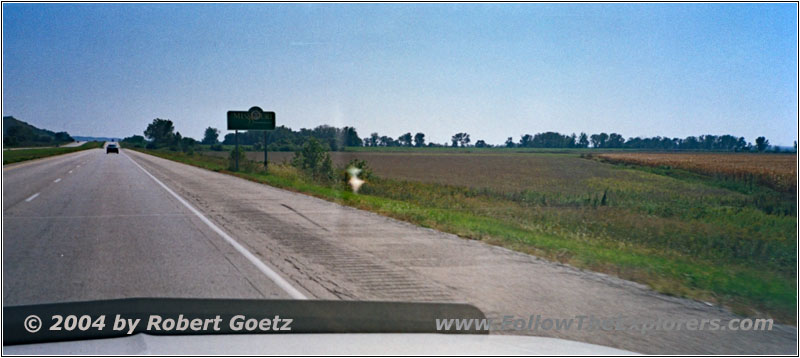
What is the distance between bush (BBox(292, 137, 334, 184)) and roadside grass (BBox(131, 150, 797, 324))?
7533 mm

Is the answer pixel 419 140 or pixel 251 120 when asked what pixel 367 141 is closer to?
Result: pixel 419 140

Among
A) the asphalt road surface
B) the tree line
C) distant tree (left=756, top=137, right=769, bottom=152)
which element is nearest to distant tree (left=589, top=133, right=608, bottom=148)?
the tree line

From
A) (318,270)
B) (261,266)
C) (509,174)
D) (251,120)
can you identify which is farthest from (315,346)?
(509,174)

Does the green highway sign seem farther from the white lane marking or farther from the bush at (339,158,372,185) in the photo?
the white lane marking

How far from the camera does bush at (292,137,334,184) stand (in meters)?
39.0

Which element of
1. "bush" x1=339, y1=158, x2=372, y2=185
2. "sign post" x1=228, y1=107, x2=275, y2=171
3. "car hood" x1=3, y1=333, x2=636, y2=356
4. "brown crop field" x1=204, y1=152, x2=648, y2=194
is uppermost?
"sign post" x1=228, y1=107, x2=275, y2=171

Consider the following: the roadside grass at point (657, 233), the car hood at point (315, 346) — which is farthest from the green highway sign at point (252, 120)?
the car hood at point (315, 346)

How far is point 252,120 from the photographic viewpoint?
48.2m

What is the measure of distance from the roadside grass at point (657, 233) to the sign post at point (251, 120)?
1722 cm

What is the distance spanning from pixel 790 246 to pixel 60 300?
15.2m

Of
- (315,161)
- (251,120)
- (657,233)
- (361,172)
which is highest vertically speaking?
(251,120)

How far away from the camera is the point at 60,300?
22.3 feet

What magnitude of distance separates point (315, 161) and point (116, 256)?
3247 centimetres

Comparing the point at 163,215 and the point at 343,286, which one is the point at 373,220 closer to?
the point at 163,215
